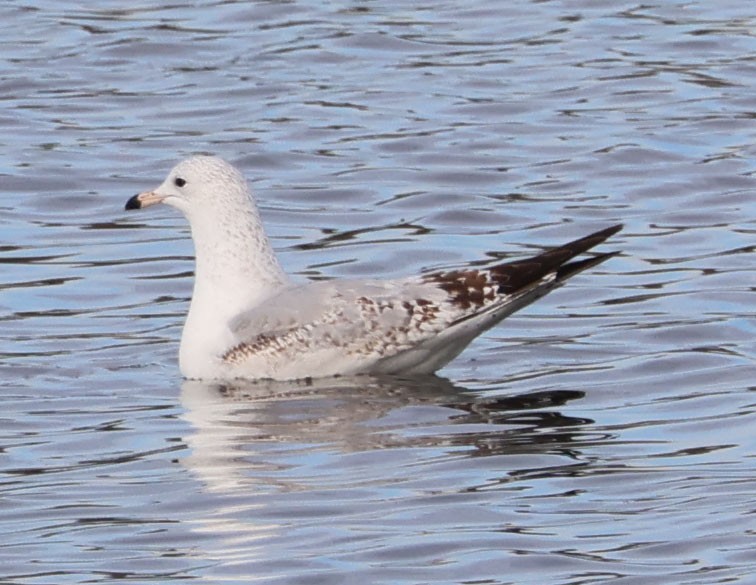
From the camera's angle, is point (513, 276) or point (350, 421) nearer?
point (350, 421)

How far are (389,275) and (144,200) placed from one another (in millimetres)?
2067

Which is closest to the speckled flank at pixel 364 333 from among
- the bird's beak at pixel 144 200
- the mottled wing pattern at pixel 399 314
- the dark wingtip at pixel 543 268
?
the mottled wing pattern at pixel 399 314

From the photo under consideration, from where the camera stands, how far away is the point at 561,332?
1232 centimetres

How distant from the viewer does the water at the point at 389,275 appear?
841cm

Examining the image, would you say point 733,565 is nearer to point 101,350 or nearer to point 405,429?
point 405,429

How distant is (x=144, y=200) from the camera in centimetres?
1194

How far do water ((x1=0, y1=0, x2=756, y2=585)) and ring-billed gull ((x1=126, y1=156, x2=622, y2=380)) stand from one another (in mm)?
133

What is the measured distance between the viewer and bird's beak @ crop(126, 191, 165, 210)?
39.1 feet

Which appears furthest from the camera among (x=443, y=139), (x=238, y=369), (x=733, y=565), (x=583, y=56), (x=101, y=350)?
(x=583, y=56)

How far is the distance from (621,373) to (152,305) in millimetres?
2944

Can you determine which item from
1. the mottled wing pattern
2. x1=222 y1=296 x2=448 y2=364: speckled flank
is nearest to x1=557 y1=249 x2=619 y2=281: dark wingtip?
the mottled wing pattern

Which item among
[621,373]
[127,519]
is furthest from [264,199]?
[127,519]

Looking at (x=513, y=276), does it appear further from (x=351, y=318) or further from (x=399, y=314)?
(x=351, y=318)

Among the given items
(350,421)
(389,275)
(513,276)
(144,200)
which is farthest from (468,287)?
(389,275)
